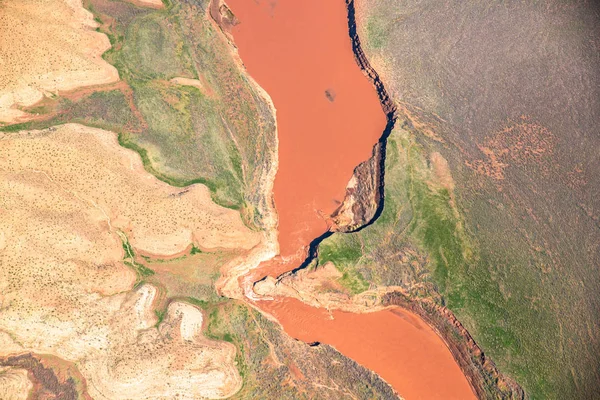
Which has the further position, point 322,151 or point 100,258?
point 322,151

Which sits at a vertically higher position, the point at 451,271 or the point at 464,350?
the point at 451,271

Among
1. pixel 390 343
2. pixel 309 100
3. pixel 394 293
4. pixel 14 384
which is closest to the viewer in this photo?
pixel 14 384

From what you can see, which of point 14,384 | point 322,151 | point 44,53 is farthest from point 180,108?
point 14,384

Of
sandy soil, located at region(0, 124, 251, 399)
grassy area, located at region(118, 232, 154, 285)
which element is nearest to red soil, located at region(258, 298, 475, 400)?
sandy soil, located at region(0, 124, 251, 399)

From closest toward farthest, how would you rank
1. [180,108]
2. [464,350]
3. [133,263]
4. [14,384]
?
[14,384]
[133,263]
[464,350]
[180,108]

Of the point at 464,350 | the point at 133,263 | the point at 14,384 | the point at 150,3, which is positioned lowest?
the point at 14,384

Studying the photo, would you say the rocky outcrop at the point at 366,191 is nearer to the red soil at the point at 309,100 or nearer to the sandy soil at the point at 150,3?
the red soil at the point at 309,100

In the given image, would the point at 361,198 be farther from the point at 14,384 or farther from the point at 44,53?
the point at 44,53
